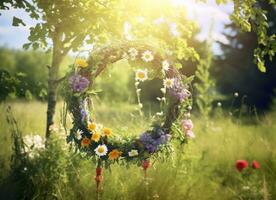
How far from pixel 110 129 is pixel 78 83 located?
1.89 ft

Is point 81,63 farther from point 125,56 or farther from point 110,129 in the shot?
point 110,129

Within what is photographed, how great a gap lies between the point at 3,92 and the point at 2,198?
1.54 m

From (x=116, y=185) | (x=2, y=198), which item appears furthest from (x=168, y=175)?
(x=2, y=198)

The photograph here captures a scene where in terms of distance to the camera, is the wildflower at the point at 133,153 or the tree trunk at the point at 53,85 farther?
the tree trunk at the point at 53,85

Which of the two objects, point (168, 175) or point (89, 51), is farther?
point (168, 175)

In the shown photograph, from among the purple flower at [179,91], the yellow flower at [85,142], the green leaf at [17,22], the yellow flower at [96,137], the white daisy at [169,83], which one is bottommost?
the yellow flower at [85,142]

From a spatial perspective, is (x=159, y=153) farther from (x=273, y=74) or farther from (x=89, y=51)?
(x=273, y=74)

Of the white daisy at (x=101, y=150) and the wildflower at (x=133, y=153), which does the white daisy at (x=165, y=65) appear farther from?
the white daisy at (x=101, y=150)

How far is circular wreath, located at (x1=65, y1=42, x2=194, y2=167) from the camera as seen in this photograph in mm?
4621

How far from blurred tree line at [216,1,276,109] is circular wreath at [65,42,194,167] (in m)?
16.4

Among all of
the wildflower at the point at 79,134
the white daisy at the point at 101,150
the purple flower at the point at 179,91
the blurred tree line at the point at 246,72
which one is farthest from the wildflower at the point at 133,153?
the blurred tree line at the point at 246,72

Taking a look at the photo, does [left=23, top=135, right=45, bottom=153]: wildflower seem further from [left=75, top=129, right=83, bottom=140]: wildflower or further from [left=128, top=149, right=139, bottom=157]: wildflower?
[left=128, top=149, right=139, bottom=157]: wildflower

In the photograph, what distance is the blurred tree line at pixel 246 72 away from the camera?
21391mm

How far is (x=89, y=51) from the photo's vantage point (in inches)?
197
